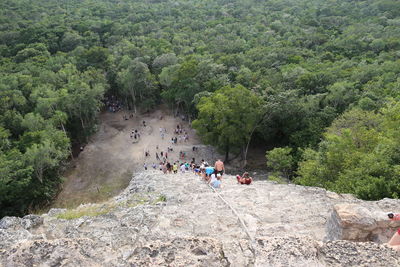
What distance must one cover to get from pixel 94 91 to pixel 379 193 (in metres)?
30.2

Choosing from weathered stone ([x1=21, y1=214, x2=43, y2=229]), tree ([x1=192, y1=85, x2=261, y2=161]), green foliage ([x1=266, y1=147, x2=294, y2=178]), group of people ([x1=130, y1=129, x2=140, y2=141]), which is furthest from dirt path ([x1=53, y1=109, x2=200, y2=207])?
weathered stone ([x1=21, y1=214, x2=43, y2=229])

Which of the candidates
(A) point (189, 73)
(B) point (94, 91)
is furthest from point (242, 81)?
(B) point (94, 91)

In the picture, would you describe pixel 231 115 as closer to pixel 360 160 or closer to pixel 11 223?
pixel 360 160

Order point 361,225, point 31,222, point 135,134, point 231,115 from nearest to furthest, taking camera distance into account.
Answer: point 361,225, point 31,222, point 231,115, point 135,134

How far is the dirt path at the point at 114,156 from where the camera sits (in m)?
26.7

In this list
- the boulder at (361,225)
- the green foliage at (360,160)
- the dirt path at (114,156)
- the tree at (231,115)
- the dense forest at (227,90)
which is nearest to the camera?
the boulder at (361,225)

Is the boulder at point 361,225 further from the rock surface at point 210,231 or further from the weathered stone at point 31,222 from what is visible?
the weathered stone at point 31,222

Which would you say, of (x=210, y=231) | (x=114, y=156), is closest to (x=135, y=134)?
(x=114, y=156)

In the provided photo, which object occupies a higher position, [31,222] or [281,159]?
[31,222]

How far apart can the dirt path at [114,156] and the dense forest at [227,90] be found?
64.4 inches

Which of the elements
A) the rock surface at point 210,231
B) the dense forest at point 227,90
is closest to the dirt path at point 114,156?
the dense forest at point 227,90

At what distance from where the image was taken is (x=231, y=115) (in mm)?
28625

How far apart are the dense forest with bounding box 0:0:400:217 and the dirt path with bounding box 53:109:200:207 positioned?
1637 mm

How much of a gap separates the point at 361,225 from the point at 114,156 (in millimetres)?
27646
